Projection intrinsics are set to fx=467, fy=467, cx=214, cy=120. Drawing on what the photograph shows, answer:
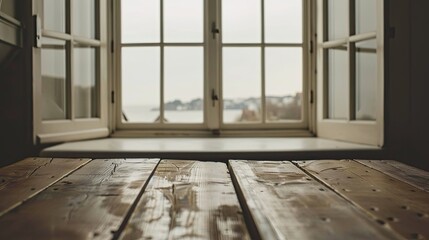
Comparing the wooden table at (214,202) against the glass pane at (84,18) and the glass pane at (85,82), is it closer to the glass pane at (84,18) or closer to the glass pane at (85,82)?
the glass pane at (85,82)

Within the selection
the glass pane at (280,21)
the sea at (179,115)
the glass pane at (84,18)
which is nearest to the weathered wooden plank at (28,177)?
the glass pane at (84,18)

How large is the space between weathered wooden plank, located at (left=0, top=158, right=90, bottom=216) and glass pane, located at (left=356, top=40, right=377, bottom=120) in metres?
1.28

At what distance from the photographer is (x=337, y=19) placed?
239 cm

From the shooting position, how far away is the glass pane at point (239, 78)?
2.66m

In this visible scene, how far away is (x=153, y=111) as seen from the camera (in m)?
2.68

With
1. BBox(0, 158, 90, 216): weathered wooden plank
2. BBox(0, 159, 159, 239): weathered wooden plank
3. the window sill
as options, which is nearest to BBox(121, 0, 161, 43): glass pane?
the window sill

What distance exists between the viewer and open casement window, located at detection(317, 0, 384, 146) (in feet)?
6.68

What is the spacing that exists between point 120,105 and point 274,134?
889 millimetres

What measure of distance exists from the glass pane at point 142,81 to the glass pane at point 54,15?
0.48 metres

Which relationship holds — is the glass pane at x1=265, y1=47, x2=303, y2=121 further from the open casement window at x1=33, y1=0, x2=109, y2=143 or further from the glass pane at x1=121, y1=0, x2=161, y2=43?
the open casement window at x1=33, y1=0, x2=109, y2=143

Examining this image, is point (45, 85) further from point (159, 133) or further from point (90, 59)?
point (159, 133)

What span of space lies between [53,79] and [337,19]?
144 centimetres

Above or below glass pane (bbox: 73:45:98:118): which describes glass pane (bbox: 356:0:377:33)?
above

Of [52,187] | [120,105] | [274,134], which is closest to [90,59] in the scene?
[120,105]
